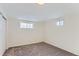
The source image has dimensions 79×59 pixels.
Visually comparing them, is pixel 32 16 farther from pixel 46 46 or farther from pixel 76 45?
pixel 76 45

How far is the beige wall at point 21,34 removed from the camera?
134cm

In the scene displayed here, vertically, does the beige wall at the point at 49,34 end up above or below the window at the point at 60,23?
below

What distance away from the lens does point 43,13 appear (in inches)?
50.9

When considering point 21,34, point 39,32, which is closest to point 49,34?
point 39,32

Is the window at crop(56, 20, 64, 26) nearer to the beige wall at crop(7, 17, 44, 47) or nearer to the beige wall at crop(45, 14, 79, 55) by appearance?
the beige wall at crop(45, 14, 79, 55)

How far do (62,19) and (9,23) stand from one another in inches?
35.1

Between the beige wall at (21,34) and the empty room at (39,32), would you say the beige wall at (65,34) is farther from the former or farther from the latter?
the beige wall at (21,34)

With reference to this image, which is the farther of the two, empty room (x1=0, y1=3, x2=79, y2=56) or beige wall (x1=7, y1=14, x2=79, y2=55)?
beige wall (x1=7, y1=14, x2=79, y2=55)

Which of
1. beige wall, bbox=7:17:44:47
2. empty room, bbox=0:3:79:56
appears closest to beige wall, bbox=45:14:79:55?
empty room, bbox=0:3:79:56

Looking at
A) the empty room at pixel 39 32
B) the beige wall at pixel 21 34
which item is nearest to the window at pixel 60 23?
the empty room at pixel 39 32

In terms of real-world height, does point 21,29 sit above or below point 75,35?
above

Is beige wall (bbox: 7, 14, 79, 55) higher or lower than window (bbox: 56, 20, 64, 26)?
lower

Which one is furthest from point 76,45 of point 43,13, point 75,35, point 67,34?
point 43,13

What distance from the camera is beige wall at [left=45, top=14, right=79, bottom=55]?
1.38 meters
